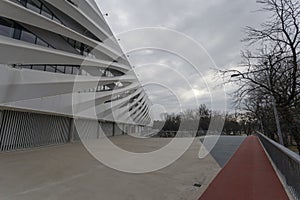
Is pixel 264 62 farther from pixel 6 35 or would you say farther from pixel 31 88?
pixel 6 35

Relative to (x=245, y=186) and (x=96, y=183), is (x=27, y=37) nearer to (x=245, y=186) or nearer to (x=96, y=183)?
(x=96, y=183)

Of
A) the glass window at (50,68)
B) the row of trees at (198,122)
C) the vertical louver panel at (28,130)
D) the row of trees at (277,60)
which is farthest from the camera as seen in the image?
the row of trees at (198,122)

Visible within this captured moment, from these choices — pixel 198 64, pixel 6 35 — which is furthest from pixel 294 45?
pixel 6 35

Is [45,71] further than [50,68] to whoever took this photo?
No

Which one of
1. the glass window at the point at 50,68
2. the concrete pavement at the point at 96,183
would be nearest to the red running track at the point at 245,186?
the concrete pavement at the point at 96,183

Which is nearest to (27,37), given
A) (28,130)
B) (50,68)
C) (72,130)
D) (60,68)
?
(50,68)

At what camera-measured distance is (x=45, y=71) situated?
11.6 meters

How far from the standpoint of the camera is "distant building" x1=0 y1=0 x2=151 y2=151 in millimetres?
9367

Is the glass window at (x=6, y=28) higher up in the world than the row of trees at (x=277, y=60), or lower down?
higher up

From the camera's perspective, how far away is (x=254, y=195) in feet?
14.3

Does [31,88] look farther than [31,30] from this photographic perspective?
No

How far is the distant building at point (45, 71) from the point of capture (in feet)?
30.7

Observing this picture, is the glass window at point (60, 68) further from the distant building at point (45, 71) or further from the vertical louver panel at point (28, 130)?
the vertical louver panel at point (28, 130)

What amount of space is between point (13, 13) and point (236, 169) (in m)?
12.0
